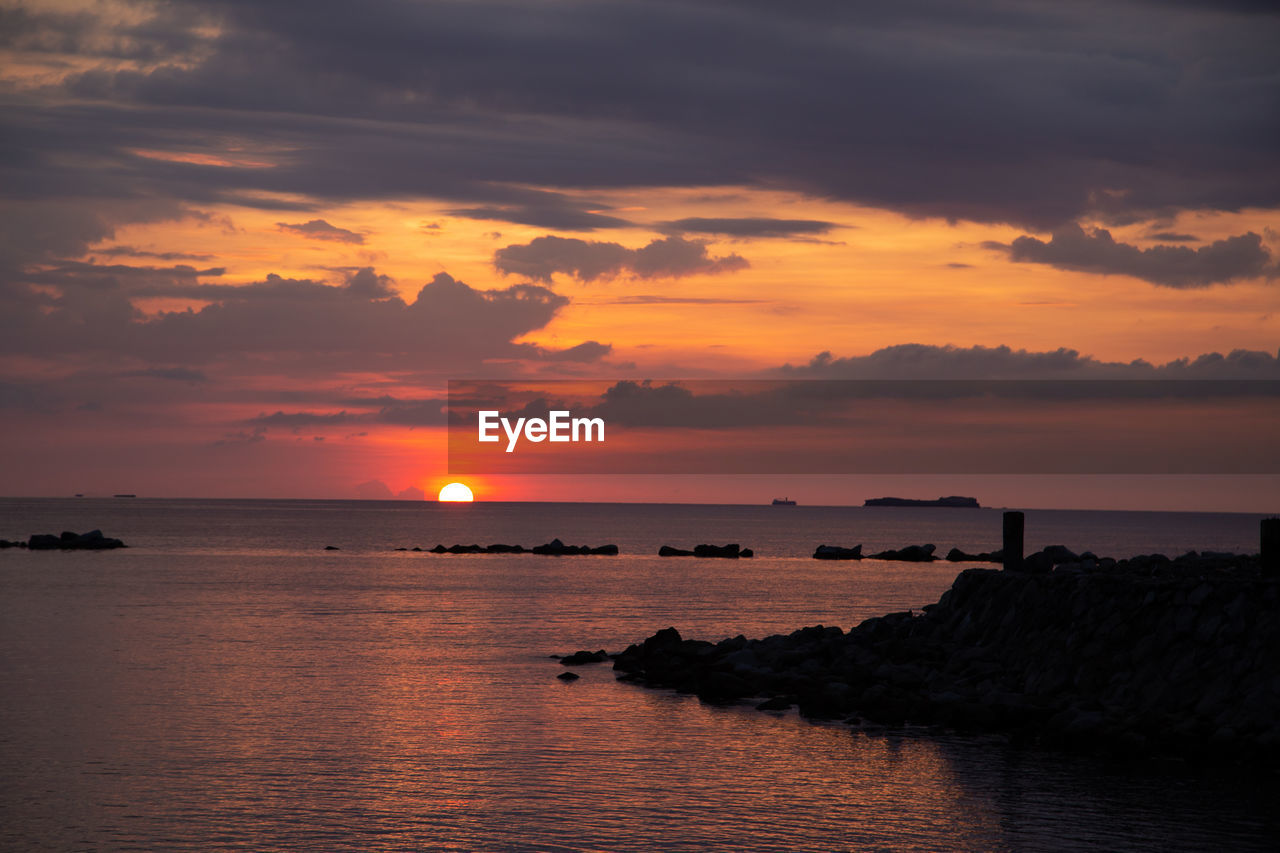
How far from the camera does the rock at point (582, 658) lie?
45.4 m

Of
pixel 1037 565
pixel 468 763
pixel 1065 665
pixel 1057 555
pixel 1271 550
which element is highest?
pixel 1271 550

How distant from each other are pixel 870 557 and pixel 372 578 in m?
59.8

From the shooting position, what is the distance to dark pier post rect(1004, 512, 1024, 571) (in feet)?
133

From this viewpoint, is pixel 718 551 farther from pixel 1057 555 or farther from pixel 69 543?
pixel 1057 555

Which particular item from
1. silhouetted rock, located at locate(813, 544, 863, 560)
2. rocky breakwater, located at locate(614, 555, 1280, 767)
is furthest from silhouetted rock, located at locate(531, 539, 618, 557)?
rocky breakwater, located at locate(614, 555, 1280, 767)

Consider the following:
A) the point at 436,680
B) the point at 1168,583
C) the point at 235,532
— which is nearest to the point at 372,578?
the point at 436,680

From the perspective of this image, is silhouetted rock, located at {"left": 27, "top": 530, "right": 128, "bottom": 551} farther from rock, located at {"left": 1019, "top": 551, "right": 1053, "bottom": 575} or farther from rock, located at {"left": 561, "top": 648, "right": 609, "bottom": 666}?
rock, located at {"left": 1019, "top": 551, "right": 1053, "bottom": 575}

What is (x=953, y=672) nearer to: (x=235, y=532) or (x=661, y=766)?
(x=661, y=766)

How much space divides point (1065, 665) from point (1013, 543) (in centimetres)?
761

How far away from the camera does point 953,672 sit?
3747cm

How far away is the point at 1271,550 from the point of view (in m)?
32.0

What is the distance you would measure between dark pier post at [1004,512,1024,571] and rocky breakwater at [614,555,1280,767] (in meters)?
0.57

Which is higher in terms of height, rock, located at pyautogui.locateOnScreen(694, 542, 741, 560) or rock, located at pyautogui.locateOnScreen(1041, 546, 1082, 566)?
rock, located at pyautogui.locateOnScreen(1041, 546, 1082, 566)

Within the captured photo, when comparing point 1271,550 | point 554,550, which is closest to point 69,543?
point 554,550
